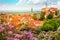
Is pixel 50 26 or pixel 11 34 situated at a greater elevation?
pixel 11 34

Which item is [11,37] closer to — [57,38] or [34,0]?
[57,38]

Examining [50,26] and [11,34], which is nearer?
[11,34]

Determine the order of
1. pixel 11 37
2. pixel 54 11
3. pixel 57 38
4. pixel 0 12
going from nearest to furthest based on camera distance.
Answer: pixel 11 37 < pixel 57 38 < pixel 0 12 < pixel 54 11

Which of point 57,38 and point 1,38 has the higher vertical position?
point 1,38

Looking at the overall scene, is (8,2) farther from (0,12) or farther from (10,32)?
(10,32)

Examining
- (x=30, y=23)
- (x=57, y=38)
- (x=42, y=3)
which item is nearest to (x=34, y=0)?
(x=42, y=3)

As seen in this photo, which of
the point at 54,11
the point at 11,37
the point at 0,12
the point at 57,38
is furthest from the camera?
the point at 54,11

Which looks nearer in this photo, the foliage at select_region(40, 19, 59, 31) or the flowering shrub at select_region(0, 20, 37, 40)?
the flowering shrub at select_region(0, 20, 37, 40)

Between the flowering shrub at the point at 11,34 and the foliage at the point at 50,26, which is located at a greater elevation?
the flowering shrub at the point at 11,34

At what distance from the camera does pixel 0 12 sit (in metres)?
9.88

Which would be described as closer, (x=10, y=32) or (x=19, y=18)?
(x=10, y=32)

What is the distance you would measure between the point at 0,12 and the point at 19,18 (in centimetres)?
86

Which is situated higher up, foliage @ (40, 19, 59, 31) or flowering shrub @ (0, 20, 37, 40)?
flowering shrub @ (0, 20, 37, 40)

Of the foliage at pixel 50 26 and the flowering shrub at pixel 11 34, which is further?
the foliage at pixel 50 26
